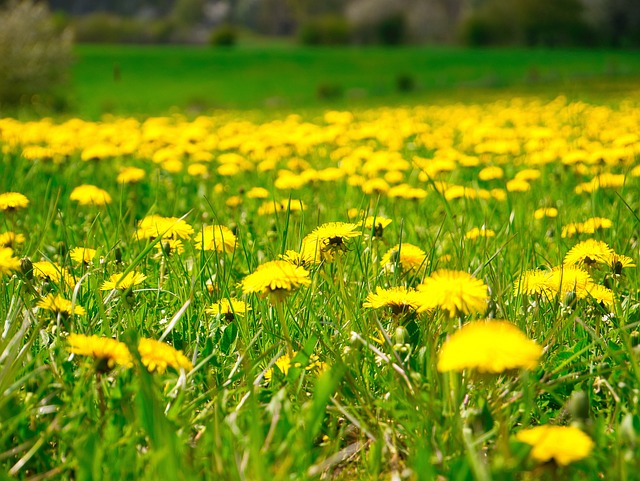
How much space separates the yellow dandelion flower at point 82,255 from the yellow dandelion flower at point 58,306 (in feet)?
1.16

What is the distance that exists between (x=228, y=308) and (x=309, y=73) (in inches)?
1100

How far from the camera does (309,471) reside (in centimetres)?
92

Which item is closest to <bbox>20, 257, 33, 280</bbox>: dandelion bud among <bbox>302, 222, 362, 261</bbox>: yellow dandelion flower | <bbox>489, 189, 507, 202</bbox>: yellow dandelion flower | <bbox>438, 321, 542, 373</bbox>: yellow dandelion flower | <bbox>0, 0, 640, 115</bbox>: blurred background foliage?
<bbox>302, 222, 362, 261</bbox>: yellow dandelion flower

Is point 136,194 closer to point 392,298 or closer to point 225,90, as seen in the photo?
point 392,298

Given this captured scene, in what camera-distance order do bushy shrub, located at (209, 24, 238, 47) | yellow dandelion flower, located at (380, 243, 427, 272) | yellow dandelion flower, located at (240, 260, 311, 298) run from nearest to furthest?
yellow dandelion flower, located at (240, 260, 311, 298) → yellow dandelion flower, located at (380, 243, 427, 272) → bushy shrub, located at (209, 24, 238, 47)

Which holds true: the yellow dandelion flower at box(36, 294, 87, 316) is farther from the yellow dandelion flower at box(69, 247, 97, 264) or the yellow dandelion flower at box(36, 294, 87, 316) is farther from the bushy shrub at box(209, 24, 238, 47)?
the bushy shrub at box(209, 24, 238, 47)

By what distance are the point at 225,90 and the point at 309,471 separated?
23.3 metres

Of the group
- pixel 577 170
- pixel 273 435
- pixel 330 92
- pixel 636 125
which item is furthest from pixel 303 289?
pixel 330 92

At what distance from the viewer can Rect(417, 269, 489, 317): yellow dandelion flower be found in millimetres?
1021

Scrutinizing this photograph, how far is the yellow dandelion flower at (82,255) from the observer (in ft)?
5.49

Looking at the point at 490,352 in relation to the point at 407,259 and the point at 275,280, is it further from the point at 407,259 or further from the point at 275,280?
the point at 407,259

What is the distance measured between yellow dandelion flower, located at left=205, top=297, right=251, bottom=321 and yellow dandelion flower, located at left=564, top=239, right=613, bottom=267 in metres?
0.72

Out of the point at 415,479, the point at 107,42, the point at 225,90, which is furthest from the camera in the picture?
the point at 107,42

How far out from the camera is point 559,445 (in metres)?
0.78
